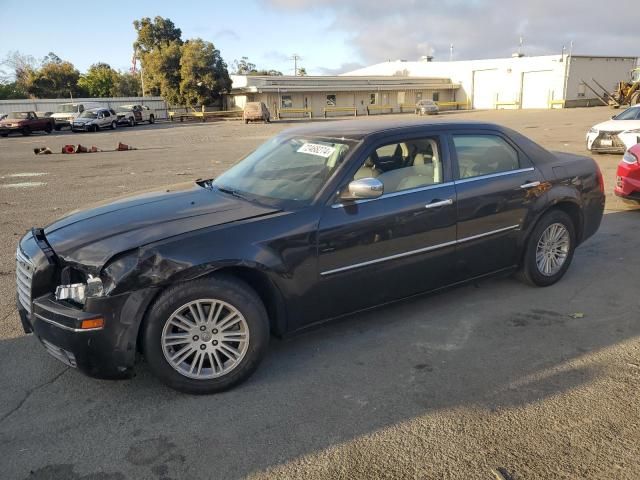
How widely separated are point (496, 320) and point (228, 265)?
2.33 metres

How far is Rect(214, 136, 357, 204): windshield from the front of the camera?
378 centimetres

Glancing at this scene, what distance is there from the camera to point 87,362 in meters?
3.02

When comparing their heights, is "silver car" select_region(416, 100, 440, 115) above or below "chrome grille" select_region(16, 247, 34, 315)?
above

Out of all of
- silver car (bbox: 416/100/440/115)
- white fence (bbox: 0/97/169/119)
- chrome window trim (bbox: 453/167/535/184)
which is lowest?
chrome window trim (bbox: 453/167/535/184)

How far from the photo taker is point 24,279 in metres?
3.37

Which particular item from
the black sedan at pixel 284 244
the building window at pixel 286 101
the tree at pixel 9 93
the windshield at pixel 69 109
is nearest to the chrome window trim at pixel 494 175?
the black sedan at pixel 284 244

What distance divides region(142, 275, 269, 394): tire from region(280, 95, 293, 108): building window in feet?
176

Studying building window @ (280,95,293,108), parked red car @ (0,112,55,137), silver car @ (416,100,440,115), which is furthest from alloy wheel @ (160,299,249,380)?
building window @ (280,95,293,108)

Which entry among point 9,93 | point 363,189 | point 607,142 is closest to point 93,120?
point 607,142

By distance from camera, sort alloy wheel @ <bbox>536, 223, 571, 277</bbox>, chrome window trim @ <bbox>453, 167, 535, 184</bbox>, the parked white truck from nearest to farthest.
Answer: chrome window trim @ <bbox>453, 167, 535, 184</bbox>, alloy wheel @ <bbox>536, 223, 571, 277</bbox>, the parked white truck

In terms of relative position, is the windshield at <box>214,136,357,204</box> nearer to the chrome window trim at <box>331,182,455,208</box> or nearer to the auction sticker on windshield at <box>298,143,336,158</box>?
the auction sticker on windshield at <box>298,143,336,158</box>

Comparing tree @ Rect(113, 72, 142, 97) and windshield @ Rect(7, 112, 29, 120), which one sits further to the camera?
tree @ Rect(113, 72, 142, 97)

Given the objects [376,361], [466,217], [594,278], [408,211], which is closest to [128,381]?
[376,361]

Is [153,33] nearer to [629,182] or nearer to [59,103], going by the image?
[59,103]
